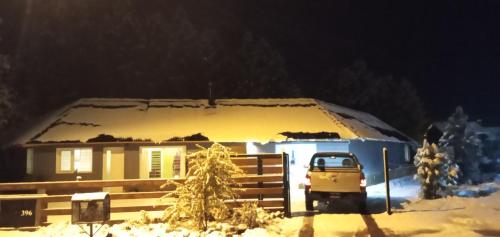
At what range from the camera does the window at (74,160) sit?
2102 centimetres

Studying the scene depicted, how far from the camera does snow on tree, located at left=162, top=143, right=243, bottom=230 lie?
1118 centimetres

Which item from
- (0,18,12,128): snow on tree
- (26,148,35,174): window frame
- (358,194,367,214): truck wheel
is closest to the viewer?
(358,194,367,214): truck wheel

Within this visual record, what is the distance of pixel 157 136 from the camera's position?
2073 cm

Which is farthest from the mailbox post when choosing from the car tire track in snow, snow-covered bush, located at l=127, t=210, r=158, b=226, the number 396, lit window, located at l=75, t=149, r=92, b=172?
lit window, located at l=75, t=149, r=92, b=172

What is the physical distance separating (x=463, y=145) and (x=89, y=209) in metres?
20.7

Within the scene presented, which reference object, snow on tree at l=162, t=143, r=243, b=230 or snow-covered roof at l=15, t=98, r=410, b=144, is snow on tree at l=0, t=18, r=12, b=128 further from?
snow on tree at l=162, t=143, r=243, b=230

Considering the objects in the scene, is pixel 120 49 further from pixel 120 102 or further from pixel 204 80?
pixel 120 102

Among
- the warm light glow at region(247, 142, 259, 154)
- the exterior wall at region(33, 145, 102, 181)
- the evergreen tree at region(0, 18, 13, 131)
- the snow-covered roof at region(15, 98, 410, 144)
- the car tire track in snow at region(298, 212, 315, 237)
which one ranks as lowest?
the car tire track in snow at region(298, 212, 315, 237)

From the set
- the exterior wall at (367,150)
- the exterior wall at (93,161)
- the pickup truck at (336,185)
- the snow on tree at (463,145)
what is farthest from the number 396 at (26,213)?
the snow on tree at (463,145)

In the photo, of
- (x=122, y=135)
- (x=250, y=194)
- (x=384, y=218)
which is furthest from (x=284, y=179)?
(x=122, y=135)

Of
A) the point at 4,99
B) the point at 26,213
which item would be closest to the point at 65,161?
the point at 4,99

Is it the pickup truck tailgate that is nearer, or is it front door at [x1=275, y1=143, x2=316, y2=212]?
the pickup truck tailgate

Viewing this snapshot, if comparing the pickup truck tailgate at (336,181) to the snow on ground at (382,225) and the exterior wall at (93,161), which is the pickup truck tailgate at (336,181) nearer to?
the snow on ground at (382,225)

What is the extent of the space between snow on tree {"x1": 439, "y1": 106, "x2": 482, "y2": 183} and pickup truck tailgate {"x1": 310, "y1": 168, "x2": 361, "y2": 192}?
12.4 meters
